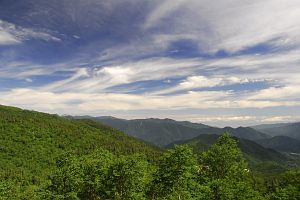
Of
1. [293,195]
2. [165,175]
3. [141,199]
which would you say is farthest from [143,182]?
[293,195]

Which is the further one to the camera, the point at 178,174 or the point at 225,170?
the point at 225,170

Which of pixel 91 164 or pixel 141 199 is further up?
pixel 91 164

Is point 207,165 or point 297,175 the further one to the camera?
point 297,175

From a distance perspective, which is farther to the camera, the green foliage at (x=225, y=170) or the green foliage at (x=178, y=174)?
the green foliage at (x=225, y=170)

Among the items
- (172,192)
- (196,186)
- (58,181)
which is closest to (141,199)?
(172,192)

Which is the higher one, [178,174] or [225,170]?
[178,174]

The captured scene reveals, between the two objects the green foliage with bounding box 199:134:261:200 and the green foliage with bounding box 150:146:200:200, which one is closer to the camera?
the green foliage with bounding box 150:146:200:200

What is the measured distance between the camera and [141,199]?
207ft

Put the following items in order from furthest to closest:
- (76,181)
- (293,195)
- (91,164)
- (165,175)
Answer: (91,164)
(76,181)
(293,195)
(165,175)

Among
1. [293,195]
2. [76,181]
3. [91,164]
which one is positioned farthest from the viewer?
[91,164]

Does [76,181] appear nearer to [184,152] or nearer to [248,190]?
[184,152]

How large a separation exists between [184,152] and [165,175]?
5316 millimetres

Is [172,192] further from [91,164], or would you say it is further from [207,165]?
[91,164]

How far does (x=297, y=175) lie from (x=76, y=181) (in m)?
51.8
